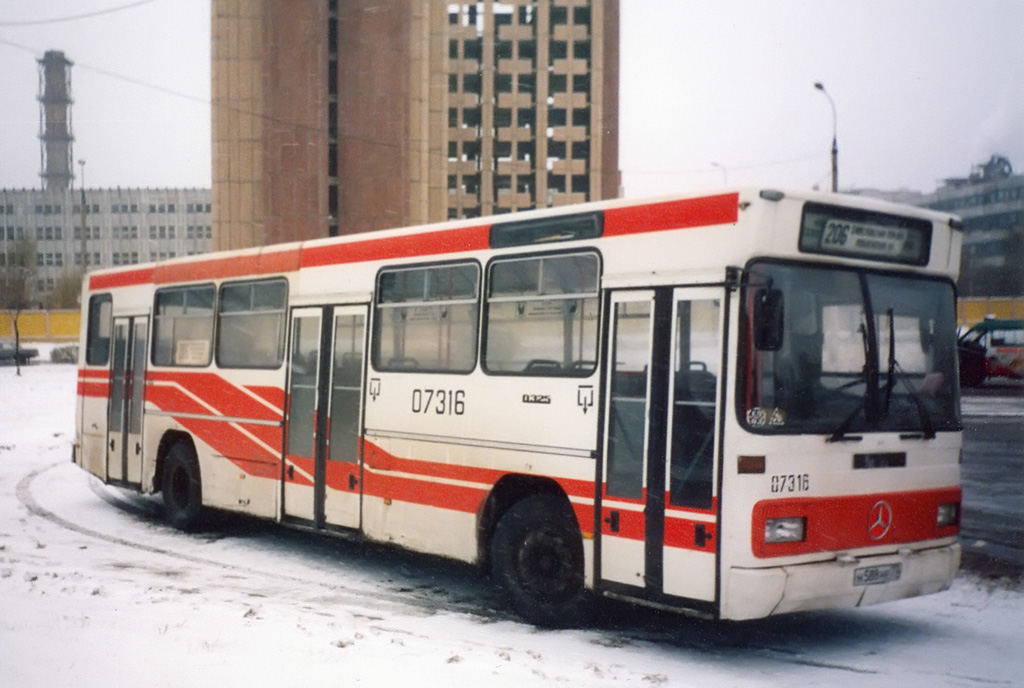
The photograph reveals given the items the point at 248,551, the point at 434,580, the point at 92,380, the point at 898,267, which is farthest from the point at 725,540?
the point at 92,380

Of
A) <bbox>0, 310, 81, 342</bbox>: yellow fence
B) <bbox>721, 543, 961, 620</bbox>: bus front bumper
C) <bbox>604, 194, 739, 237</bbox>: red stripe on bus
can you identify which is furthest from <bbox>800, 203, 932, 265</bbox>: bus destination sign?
<bbox>0, 310, 81, 342</bbox>: yellow fence

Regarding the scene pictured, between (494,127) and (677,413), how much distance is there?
95300mm

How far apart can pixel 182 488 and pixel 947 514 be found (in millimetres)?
8883

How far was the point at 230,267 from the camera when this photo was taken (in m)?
12.1

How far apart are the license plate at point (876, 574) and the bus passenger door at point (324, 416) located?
15.8ft

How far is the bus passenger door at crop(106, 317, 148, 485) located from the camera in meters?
13.5

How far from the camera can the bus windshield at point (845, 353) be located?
6750 mm

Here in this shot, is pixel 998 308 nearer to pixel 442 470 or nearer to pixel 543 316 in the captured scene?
pixel 442 470

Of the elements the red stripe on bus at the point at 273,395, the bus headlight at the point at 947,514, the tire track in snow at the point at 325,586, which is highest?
the red stripe on bus at the point at 273,395

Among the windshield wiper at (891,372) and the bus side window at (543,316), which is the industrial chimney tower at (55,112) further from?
the windshield wiper at (891,372)

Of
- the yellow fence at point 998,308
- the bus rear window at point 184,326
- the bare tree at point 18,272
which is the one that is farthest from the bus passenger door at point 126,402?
the yellow fence at point 998,308

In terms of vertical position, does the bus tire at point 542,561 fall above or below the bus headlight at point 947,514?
below

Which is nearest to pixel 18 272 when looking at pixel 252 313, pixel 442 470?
pixel 252 313

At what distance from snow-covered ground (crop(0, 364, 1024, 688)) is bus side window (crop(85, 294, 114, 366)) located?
3515mm
